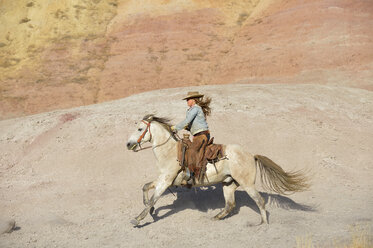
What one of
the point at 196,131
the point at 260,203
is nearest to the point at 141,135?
the point at 196,131

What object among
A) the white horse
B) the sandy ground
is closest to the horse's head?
the white horse

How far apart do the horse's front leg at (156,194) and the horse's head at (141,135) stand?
36.6 inches

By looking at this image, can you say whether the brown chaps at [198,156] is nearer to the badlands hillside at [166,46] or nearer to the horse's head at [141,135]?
the horse's head at [141,135]

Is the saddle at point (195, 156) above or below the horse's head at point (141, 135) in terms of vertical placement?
below

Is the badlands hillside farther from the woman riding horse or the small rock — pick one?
the small rock

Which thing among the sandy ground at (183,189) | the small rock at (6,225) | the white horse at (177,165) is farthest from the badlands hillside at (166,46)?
the small rock at (6,225)

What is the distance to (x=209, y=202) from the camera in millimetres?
10047

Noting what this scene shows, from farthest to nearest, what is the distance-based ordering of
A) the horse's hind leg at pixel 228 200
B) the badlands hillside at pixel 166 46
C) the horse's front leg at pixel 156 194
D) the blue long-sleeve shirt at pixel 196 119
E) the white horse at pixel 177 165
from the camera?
the badlands hillside at pixel 166 46 < the horse's hind leg at pixel 228 200 < the blue long-sleeve shirt at pixel 196 119 < the white horse at pixel 177 165 < the horse's front leg at pixel 156 194

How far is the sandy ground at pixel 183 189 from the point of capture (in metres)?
7.86

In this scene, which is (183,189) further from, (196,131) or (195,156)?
(196,131)

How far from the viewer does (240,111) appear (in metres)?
16.8

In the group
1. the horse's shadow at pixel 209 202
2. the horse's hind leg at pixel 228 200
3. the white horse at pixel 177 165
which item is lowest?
the horse's shadow at pixel 209 202

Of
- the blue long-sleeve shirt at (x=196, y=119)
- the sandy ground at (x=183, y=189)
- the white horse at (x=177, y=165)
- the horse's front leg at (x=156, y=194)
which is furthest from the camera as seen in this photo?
the blue long-sleeve shirt at (x=196, y=119)

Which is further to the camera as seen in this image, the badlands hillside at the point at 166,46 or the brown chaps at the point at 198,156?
the badlands hillside at the point at 166,46
